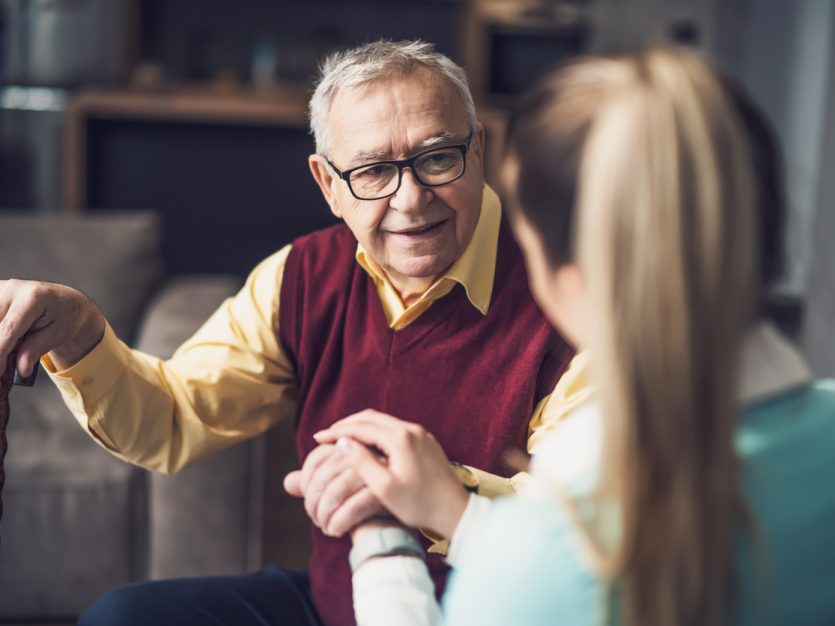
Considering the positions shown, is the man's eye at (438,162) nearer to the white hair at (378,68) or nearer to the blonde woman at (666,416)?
the white hair at (378,68)

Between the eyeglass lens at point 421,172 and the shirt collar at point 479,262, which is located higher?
the eyeglass lens at point 421,172

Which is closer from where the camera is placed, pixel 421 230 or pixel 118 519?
pixel 421 230

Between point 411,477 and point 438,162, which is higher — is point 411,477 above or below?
below

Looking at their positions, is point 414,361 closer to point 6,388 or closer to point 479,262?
point 479,262

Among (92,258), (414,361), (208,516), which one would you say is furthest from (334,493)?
(92,258)

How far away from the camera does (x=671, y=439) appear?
714 mm

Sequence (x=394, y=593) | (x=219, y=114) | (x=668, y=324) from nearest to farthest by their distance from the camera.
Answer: (x=668, y=324)
(x=394, y=593)
(x=219, y=114)

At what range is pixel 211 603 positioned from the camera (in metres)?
1.38

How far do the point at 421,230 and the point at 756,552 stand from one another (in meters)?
0.73

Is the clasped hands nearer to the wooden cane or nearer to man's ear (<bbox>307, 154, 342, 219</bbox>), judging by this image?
the wooden cane

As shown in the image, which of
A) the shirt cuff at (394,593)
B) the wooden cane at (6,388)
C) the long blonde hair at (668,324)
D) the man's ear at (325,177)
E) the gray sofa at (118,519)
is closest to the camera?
the long blonde hair at (668,324)

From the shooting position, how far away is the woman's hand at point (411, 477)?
924mm

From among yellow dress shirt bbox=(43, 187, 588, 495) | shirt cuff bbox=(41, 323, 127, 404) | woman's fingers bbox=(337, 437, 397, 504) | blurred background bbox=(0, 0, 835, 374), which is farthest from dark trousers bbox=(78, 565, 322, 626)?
blurred background bbox=(0, 0, 835, 374)

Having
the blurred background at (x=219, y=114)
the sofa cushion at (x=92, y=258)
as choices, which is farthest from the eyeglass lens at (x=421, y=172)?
the sofa cushion at (x=92, y=258)
